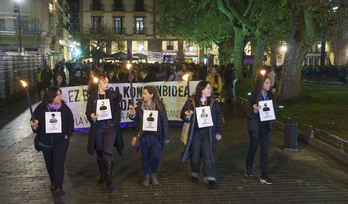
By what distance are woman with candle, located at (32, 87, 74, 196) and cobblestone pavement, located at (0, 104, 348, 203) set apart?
21.9 inches

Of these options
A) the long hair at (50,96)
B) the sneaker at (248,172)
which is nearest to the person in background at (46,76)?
the long hair at (50,96)

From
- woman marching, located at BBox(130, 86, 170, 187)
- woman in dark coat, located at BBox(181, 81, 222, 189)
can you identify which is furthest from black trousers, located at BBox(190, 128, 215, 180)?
woman marching, located at BBox(130, 86, 170, 187)

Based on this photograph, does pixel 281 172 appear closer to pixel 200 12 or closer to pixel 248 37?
pixel 200 12

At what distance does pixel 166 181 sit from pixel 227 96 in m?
10.9

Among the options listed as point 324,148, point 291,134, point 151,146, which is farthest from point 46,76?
point 324,148

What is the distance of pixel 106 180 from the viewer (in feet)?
19.6

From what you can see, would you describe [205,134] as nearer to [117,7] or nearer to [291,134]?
[291,134]

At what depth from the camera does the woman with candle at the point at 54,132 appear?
534cm

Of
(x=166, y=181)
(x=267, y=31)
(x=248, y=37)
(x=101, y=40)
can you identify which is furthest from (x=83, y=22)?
(x=166, y=181)

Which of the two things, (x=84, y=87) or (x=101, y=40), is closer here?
(x=84, y=87)

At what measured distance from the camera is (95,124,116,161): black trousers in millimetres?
5758

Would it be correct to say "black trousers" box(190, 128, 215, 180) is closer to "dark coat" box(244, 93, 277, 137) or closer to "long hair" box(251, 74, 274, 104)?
"dark coat" box(244, 93, 277, 137)

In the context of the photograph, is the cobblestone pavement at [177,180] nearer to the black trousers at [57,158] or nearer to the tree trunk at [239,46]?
the black trousers at [57,158]

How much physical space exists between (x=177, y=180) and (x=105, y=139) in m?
1.48
